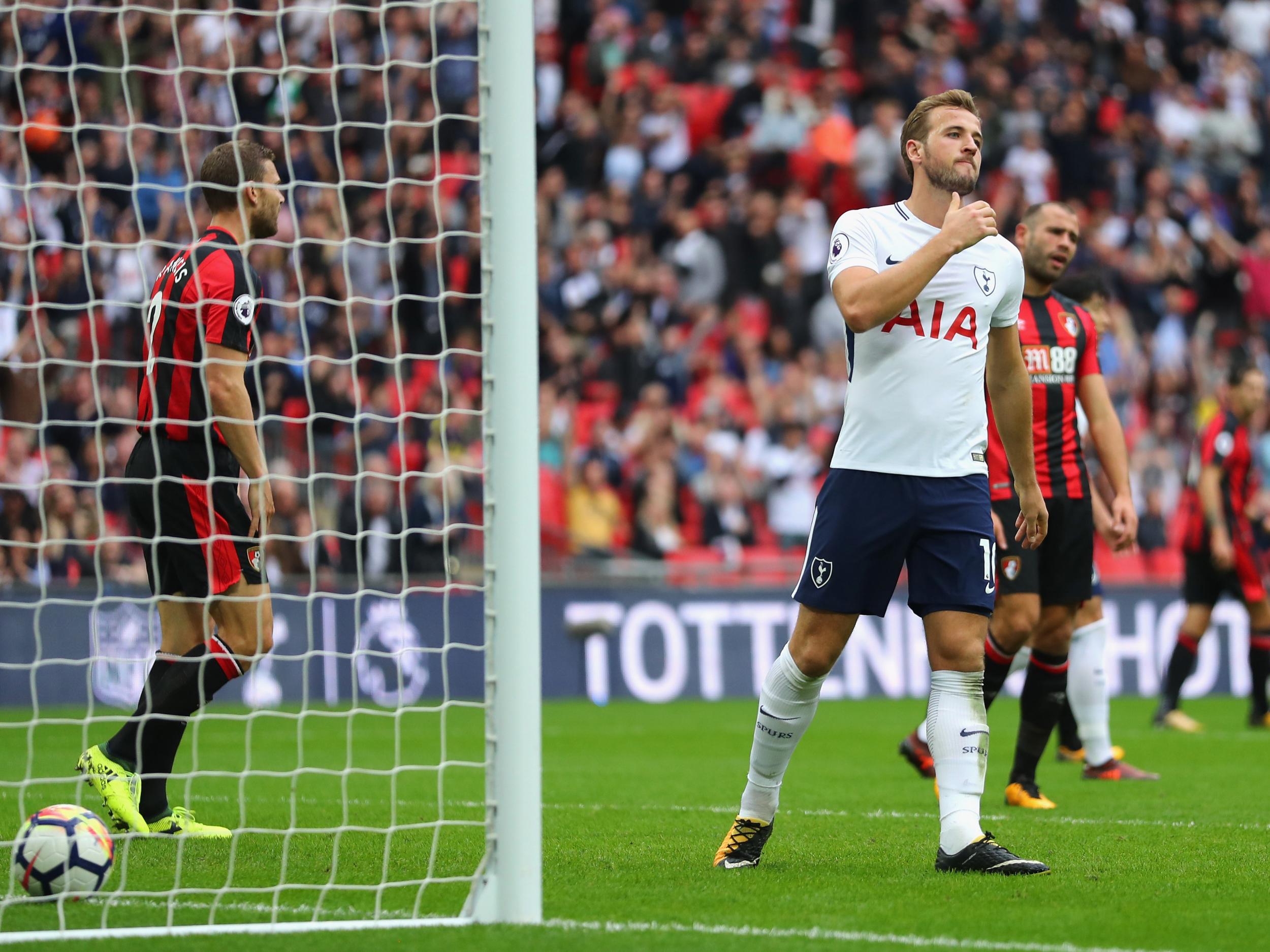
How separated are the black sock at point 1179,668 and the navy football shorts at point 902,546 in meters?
6.82

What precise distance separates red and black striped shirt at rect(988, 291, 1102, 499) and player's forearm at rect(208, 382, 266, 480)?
337 centimetres

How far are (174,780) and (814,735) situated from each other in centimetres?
473

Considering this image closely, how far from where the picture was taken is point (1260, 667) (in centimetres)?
1178

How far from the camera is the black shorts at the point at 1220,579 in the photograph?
462 inches

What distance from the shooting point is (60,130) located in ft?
16.7

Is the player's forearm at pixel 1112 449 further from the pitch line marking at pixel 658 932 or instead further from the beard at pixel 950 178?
the pitch line marking at pixel 658 932

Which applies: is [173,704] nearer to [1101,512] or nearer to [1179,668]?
[1101,512]

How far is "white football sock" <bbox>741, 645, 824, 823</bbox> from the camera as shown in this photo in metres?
5.38

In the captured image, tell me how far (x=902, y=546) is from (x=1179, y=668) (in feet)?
23.1

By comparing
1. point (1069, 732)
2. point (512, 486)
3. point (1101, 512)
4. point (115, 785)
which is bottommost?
point (1069, 732)

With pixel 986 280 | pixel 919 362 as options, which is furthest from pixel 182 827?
pixel 986 280

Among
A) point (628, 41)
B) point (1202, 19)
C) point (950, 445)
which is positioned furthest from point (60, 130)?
point (1202, 19)

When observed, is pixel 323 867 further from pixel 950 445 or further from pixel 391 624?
pixel 391 624

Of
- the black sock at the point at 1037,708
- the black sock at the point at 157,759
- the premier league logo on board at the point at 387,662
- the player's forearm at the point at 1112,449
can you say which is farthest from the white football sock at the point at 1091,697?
the premier league logo on board at the point at 387,662
